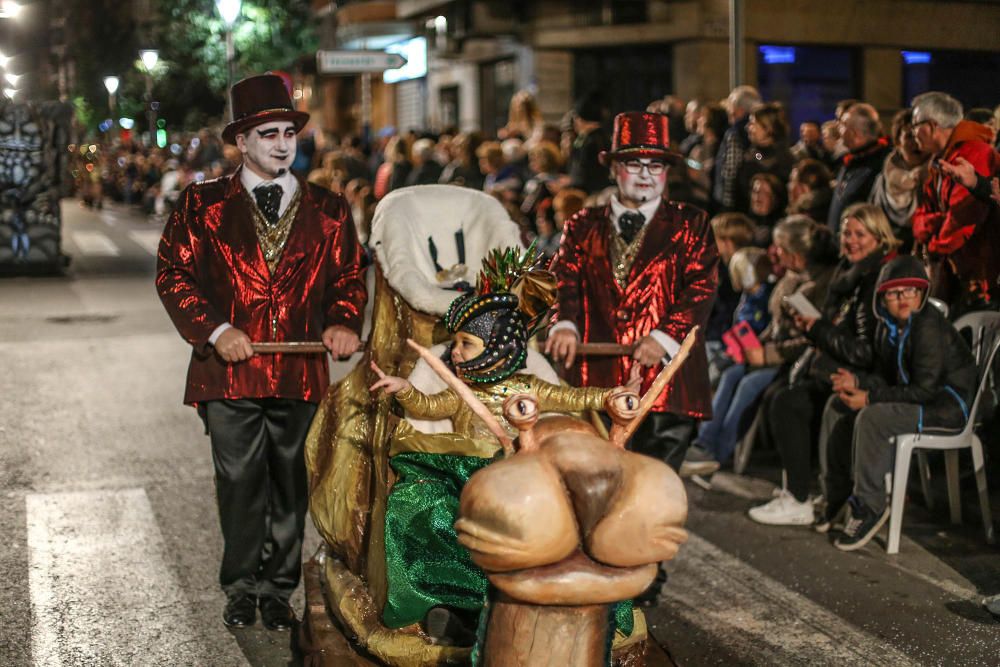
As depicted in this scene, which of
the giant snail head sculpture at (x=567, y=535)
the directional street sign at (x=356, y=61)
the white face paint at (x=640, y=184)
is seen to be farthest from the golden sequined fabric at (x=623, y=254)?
the directional street sign at (x=356, y=61)

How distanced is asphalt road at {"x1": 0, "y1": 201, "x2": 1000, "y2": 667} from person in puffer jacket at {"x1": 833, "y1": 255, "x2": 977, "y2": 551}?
238 millimetres

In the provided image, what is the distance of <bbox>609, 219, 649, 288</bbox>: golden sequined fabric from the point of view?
5770mm

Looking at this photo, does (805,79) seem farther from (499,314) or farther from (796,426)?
(499,314)

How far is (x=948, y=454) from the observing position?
686 cm

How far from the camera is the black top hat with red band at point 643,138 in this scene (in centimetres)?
566

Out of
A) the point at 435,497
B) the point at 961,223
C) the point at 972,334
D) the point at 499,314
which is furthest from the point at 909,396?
the point at 435,497

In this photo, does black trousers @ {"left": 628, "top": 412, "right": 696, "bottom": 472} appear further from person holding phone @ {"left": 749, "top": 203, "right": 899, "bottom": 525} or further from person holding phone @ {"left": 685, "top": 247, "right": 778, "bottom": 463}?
person holding phone @ {"left": 685, "top": 247, "right": 778, "bottom": 463}

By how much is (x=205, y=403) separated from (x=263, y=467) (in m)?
0.36

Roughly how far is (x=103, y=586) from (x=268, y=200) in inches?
80.8

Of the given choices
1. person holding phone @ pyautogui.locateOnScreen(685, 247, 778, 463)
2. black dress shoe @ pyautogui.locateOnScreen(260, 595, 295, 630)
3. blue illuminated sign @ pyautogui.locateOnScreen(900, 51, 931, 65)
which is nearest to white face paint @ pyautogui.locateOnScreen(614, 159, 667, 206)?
black dress shoe @ pyautogui.locateOnScreen(260, 595, 295, 630)

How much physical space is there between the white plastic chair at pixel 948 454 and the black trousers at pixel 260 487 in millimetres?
3028

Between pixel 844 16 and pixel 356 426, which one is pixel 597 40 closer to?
pixel 844 16

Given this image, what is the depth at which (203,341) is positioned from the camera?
5086mm

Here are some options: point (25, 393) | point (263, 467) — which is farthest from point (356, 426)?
point (25, 393)
